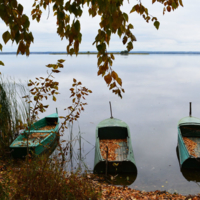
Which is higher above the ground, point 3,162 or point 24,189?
point 24,189

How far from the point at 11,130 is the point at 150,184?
19.4ft

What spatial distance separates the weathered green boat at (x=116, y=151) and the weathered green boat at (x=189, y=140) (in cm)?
207

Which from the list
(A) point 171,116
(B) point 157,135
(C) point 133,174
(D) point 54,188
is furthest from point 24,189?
(A) point 171,116

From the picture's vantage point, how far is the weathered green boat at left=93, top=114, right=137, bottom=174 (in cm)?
752

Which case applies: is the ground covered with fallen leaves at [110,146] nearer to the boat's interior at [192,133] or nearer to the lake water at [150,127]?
the lake water at [150,127]

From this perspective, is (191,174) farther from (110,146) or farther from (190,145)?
(110,146)

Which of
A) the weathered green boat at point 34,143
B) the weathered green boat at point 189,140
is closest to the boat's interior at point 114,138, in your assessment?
the weathered green boat at point 34,143

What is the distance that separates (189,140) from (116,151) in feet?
11.4

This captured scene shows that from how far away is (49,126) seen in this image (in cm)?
1158

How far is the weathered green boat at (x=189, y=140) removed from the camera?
26.3ft

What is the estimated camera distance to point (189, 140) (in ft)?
30.7

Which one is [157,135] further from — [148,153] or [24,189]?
[24,189]

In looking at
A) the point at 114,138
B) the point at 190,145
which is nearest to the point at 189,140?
the point at 190,145

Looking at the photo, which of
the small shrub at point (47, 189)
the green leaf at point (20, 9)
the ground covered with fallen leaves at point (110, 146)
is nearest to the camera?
the green leaf at point (20, 9)
